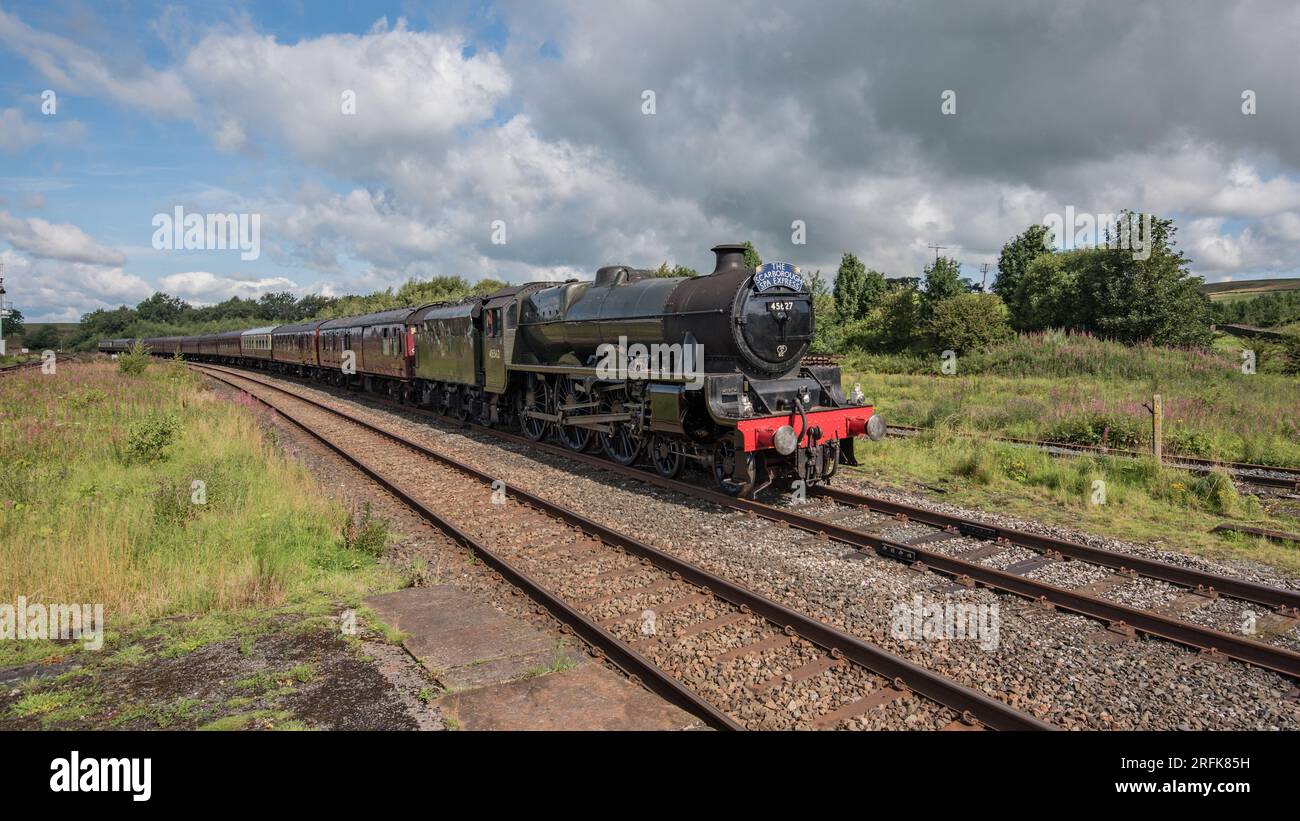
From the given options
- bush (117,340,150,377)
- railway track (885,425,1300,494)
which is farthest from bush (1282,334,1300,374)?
bush (117,340,150,377)

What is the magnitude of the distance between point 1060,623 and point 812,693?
8.29ft

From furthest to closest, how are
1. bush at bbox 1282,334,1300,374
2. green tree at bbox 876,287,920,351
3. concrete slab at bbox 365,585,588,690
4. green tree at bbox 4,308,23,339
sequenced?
green tree at bbox 4,308,23,339 → green tree at bbox 876,287,920,351 → bush at bbox 1282,334,1300,374 → concrete slab at bbox 365,585,588,690

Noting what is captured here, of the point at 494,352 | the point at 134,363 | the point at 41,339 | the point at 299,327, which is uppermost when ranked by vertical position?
the point at 41,339

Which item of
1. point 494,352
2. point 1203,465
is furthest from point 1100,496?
point 494,352

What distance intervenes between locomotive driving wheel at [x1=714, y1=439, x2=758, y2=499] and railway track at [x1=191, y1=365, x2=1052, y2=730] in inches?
87.3

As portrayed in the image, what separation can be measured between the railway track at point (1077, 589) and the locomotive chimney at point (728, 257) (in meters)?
3.78

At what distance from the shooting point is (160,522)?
308 inches

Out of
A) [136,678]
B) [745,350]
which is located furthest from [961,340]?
[136,678]

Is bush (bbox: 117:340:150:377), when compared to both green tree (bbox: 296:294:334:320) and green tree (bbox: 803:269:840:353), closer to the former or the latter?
green tree (bbox: 803:269:840:353)

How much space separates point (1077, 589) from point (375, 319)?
24033 mm

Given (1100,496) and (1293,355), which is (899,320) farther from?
(1100,496)

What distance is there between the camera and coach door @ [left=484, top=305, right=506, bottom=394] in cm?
1605

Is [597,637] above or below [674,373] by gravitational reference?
below

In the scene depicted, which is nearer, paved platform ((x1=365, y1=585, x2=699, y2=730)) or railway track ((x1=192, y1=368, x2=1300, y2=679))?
paved platform ((x1=365, y1=585, x2=699, y2=730))
